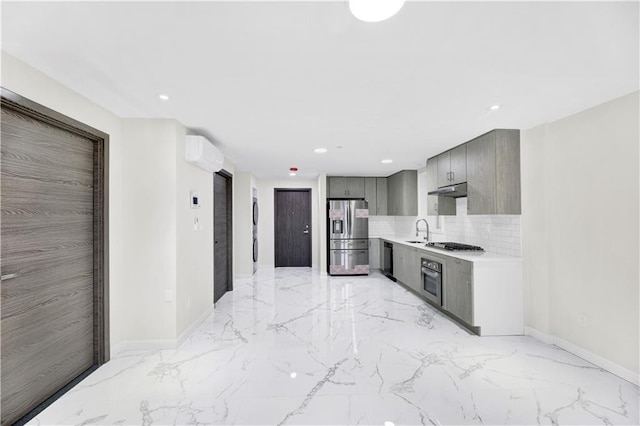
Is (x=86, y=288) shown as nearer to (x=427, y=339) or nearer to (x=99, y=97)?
(x=99, y=97)

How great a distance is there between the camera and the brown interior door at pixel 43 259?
1.94 m

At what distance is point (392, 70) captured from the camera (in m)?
2.05

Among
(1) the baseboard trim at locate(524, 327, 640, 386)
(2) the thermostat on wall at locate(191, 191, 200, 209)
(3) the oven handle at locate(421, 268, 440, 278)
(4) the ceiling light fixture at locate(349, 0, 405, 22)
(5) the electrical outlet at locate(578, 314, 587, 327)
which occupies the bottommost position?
(1) the baseboard trim at locate(524, 327, 640, 386)

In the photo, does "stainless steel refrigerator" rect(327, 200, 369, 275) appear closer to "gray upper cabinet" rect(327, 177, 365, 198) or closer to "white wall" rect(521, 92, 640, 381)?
"gray upper cabinet" rect(327, 177, 365, 198)

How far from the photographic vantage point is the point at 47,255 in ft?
7.32

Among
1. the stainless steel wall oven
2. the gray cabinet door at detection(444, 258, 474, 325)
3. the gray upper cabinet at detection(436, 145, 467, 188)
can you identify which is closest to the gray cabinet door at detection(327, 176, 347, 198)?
the gray upper cabinet at detection(436, 145, 467, 188)

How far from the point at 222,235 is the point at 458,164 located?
12.3 ft

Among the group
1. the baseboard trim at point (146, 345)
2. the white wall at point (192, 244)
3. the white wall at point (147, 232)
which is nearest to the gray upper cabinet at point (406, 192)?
the white wall at point (192, 244)

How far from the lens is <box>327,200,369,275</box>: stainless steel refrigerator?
6570mm

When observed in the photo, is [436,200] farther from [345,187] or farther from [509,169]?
[345,187]

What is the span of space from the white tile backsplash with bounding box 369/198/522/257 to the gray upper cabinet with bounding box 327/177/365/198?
118 cm

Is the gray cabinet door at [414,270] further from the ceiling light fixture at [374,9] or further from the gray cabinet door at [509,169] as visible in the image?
the ceiling light fixture at [374,9]

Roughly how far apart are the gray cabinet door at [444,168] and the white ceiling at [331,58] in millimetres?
1267

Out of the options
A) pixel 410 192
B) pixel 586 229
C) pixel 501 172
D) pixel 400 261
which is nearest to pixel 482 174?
pixel 501 172
